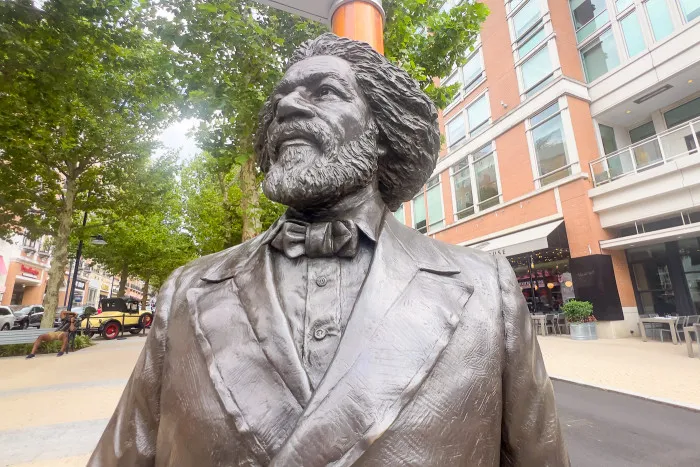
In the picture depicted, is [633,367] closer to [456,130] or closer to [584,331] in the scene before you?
[584,331]

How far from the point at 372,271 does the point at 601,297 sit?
49.0 ft

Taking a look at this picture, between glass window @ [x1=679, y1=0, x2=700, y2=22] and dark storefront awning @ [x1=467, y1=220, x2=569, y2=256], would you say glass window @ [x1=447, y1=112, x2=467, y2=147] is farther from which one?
glass window @ [x1=679, y1=0, x2=700, y2=22]

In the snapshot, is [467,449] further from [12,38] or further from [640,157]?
[640,157]

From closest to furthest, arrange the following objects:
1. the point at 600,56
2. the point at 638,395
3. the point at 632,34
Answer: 1. the point at 638,395
2. the point at 632,34
3. the point at 600,56

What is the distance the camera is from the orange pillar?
2969 mm

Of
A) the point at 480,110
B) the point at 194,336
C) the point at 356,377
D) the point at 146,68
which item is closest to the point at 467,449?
the point at 356,377

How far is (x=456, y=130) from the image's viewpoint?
21750 mm

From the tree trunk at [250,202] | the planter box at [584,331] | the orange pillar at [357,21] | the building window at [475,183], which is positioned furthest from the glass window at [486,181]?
the orange pillar at [357,21]

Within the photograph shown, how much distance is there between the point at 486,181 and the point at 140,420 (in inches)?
749

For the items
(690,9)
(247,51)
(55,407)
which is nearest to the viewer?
(55,407)

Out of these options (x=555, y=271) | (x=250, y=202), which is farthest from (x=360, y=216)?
(x=555, y=271)

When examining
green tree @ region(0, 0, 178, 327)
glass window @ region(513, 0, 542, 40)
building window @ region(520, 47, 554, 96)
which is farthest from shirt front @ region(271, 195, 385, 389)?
glass window @ region(513, 0, 542, 40)

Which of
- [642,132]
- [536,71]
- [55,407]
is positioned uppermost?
[536,71]

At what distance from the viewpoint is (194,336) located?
1.12 meters
